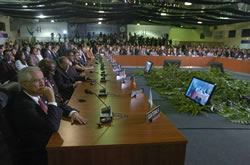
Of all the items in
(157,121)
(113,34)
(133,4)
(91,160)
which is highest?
(133,4)

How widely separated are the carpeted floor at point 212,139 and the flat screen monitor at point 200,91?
263mm

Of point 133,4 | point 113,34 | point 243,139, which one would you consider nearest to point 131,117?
point 243,139

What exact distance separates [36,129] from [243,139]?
7.45 ft

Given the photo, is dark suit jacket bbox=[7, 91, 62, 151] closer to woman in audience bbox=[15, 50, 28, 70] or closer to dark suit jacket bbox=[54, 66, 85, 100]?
dark suit jacket bbox=[54, 66, 85, 100]

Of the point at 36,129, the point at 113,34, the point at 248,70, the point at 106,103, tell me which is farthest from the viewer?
the point at 113,34

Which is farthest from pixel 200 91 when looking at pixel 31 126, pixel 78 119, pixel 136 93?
pixel 31 126

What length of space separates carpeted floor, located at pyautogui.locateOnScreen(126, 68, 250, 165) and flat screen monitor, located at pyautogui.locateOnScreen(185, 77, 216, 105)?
0.26 meters

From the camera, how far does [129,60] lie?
10.7m

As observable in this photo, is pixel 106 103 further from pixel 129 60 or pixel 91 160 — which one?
pixel 129 60

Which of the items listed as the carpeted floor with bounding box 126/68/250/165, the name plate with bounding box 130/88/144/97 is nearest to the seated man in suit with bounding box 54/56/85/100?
the name plate with bounding box 130/88/144/97

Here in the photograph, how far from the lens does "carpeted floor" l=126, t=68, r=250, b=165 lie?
1968mm

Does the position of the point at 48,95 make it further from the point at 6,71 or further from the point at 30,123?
the point at 6,71

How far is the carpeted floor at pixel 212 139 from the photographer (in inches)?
77.5

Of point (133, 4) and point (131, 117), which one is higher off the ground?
point (133, 4)
